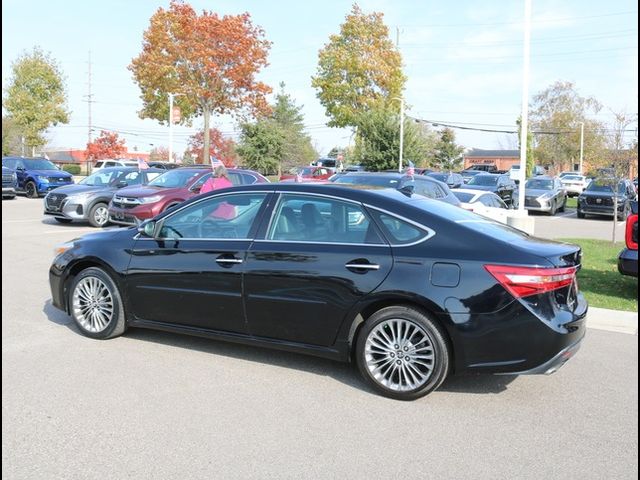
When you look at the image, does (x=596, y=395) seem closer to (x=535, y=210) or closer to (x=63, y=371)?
(x=63, y=371)

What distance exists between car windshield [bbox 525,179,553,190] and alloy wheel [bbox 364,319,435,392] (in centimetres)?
2354

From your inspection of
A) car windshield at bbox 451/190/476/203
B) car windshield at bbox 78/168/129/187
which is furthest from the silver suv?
car windshield at bbox 451/190/476/203

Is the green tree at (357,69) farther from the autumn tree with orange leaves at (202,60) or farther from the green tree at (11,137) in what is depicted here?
the green tree at (11,137)

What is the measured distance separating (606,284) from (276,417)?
680cm

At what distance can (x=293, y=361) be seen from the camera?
541 cm

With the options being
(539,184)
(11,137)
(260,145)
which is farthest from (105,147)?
(539,184)

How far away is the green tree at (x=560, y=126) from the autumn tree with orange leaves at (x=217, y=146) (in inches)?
1507

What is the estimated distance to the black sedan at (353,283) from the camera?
14.4 feet

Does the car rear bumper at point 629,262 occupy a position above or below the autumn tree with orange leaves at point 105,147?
below

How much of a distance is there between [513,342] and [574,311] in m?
0.65

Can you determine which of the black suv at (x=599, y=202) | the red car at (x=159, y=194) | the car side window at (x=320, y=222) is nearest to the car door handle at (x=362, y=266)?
the car side window at (x=320, y=222)

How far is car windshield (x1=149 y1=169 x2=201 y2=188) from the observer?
15.5m

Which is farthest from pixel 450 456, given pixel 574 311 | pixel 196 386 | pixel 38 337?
pixel 38 337

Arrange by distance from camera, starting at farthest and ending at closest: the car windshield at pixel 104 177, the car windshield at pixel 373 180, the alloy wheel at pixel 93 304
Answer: the car windshield at pixel 104 177 < the car windshield at pixel 373 180 < the alloy wheel at pixel 93 304
